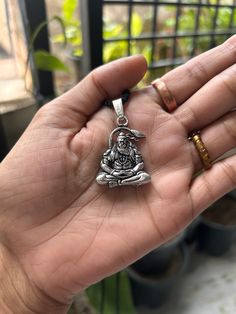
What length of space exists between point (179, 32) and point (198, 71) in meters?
0.50

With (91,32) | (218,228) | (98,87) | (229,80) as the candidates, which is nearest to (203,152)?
(229,80)

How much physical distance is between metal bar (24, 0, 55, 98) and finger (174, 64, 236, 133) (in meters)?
0.48

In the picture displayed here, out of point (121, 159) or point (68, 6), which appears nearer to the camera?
point (121, 159)

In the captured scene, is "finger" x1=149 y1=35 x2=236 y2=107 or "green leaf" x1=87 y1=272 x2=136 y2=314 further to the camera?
"green leaf" x1=87 y1=272 x2=136 y2=314

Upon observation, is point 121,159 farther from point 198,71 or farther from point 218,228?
point 218,228

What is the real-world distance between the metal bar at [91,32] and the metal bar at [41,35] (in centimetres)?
11

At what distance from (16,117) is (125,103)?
354mm

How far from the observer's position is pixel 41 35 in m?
0.92

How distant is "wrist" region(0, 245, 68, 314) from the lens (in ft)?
2.05

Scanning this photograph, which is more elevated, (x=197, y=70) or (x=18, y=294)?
(x=197, y=70)

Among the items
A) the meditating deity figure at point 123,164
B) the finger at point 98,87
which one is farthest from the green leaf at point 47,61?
the meditating deity figure at point 123,164

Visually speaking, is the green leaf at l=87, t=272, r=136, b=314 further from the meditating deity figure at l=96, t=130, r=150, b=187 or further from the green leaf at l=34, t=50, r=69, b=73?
the green leaf at l=34, t=50, r=69, b=73

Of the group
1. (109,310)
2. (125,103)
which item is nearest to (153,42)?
(125,103)

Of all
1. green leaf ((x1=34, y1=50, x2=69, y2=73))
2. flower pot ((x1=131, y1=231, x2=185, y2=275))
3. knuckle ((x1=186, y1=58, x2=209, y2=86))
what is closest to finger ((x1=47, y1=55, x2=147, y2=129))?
knuckle ((x1=186, y1=58, x2=209, y2=86))
